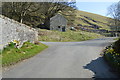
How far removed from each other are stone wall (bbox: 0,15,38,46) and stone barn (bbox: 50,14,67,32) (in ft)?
92.2

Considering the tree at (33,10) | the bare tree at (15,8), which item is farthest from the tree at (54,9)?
the bare tree at (15,8)

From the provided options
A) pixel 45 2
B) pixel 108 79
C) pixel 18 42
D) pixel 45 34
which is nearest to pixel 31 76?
pixel 108 79

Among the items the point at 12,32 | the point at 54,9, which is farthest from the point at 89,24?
the point at 12,32

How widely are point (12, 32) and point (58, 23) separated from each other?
33.5m

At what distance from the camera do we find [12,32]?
14164mm

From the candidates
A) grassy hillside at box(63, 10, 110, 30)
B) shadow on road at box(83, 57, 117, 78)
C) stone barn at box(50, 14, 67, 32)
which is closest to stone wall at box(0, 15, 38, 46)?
shadow on road at box(83, 57, 117, 78)

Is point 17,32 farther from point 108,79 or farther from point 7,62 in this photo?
point 108,79

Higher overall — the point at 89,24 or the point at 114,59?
the point at 89,24

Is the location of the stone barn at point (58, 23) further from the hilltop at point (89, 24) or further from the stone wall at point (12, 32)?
the stone wall at point (12, 32)

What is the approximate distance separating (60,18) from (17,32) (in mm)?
32835

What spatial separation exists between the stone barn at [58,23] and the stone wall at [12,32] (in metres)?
28.1

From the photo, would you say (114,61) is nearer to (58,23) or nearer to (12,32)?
(12,32)

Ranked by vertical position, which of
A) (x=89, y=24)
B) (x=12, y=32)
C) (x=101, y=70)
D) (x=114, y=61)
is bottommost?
(x=101, y=70)

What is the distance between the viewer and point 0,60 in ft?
33.9
